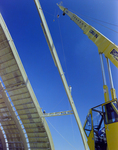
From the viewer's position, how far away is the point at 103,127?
709 cm

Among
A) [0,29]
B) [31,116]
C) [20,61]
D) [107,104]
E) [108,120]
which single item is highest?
[0,29]

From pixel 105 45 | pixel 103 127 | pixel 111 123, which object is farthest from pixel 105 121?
pixel 105 45

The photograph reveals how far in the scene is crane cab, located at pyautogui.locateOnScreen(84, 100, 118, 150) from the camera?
5.56m

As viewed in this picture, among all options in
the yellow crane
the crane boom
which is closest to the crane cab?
the yellow crane

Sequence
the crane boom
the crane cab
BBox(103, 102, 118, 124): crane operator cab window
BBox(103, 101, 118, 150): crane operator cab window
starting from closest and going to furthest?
BBox(103, 101, 118, 150): crane operator cab window
the crane cab
BBox(103, 102, 118, 124): crane operator cab window
the crane boom

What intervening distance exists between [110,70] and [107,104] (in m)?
2.96

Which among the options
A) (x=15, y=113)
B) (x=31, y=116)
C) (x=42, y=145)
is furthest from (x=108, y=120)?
(x=42, y=145)

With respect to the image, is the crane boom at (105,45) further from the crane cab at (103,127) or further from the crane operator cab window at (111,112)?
the crane cab at (103,127)

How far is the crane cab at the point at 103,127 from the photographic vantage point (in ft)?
18.2

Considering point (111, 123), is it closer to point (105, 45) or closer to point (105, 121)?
point (105, 121)

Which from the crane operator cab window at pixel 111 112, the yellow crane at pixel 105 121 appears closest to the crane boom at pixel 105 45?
the yellow crane at pixel 105 121

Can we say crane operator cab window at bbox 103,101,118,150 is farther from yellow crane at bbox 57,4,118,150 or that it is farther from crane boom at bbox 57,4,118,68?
crane boom at bbox 57,4,118,68

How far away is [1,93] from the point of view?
1980cm

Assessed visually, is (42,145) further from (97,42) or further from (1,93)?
(97,42)
